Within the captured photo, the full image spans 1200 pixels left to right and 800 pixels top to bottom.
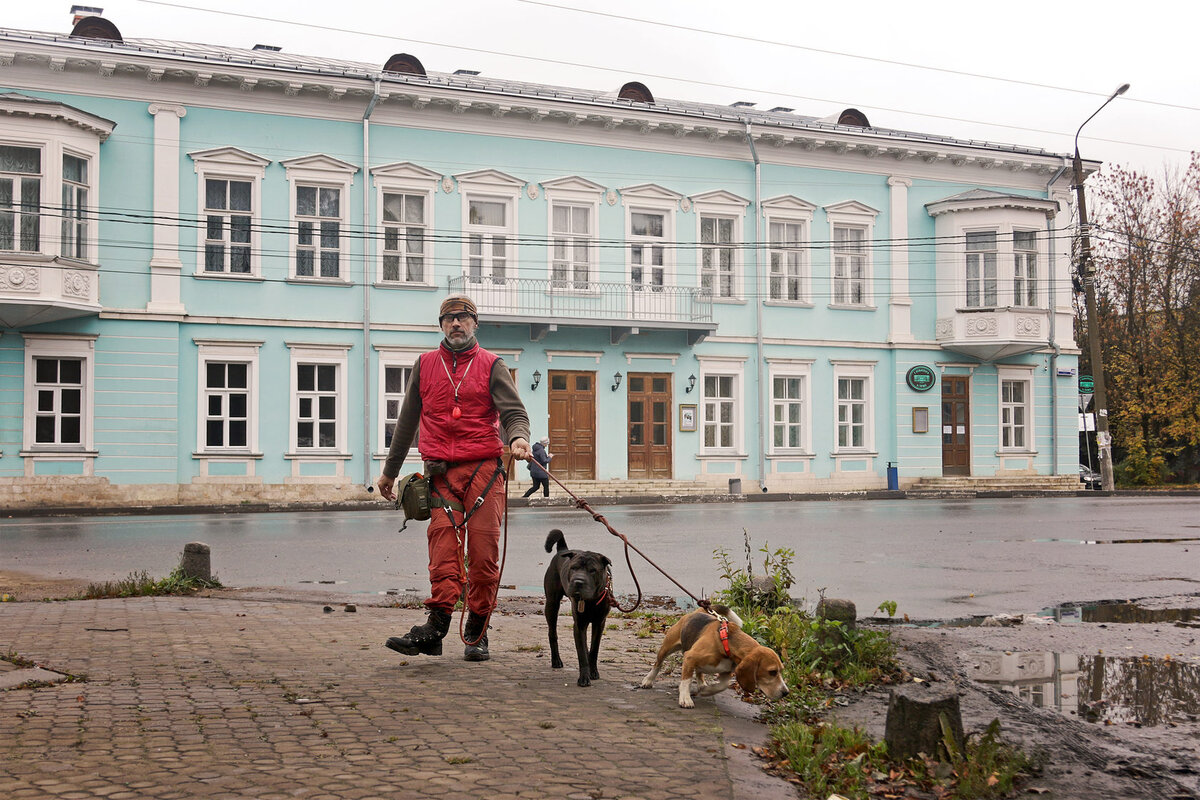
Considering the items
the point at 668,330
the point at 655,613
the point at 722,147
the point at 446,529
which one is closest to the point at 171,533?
the point at 655,613

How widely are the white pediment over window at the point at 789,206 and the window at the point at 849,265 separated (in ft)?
3.66

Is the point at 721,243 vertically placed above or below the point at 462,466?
above

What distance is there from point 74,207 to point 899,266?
2175 centimetres

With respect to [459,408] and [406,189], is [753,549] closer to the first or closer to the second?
[459,408]

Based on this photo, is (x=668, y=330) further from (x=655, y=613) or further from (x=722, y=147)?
(x=655, y=613)

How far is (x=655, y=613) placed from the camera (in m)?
9.27

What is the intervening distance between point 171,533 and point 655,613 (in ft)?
34.4

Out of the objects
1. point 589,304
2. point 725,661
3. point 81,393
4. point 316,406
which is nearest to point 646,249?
point 589,304

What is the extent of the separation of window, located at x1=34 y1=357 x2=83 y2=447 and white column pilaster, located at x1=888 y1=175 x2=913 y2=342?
21399 millimetres

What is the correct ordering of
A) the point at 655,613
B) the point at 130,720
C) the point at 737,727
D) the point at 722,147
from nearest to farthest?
the point at 130,720
the point at 737,727
the point at 655,613
the point at 722,147

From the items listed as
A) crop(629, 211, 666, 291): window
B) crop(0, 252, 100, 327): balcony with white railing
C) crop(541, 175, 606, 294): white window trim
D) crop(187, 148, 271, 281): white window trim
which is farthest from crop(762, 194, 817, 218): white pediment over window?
crop(0, 252, 100, 327): balcony with white railing

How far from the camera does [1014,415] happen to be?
34.2 meters

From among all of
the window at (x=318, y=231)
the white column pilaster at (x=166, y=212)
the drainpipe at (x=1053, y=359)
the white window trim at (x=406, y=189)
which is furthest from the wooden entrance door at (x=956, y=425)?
the white column pilaster at (x=166, y=212)

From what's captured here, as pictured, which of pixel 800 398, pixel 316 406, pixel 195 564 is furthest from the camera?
pixel 800 398
